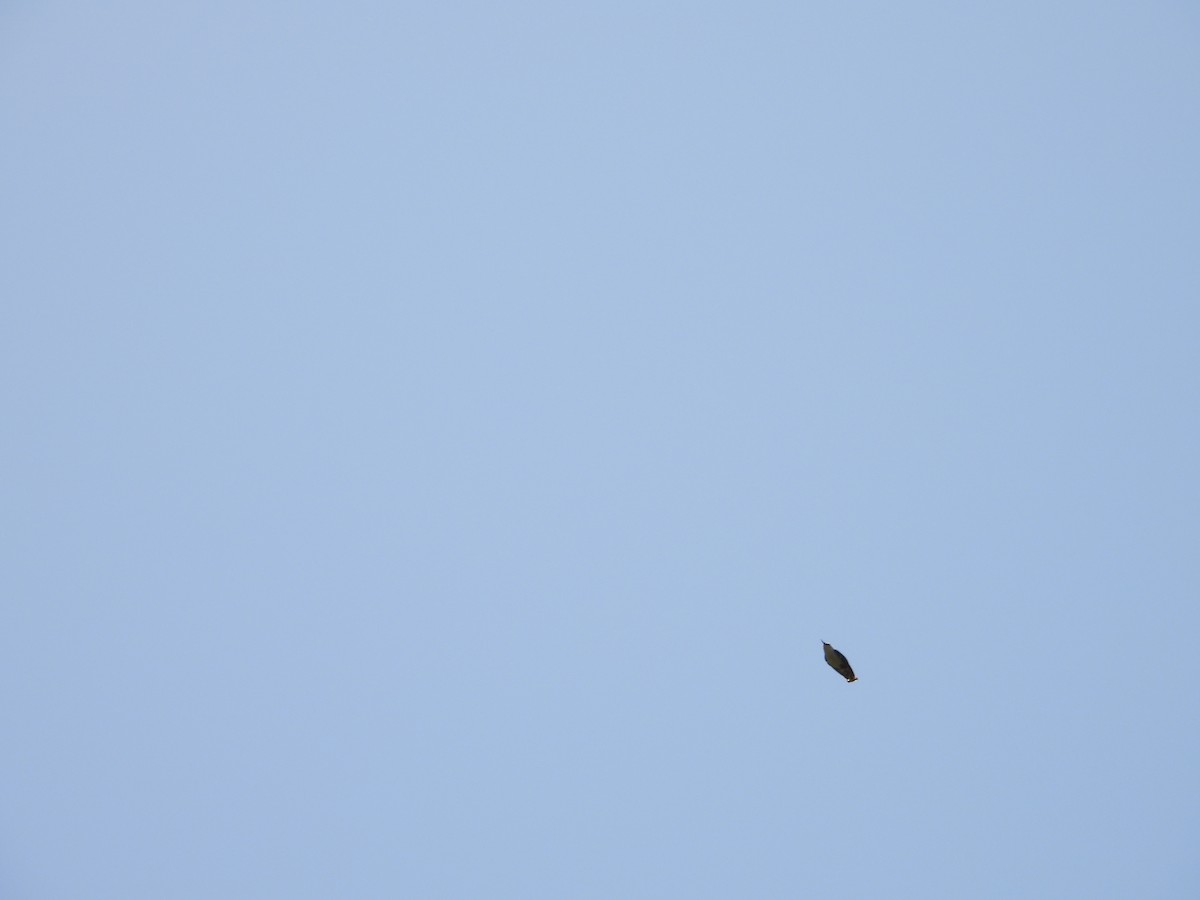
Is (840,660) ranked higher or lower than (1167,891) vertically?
higher

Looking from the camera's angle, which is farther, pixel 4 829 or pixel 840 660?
pixel 4 829

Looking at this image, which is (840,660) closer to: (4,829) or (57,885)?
(57,885)

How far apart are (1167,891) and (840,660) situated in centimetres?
7246

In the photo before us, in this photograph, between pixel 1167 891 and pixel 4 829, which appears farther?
pixel 4 829

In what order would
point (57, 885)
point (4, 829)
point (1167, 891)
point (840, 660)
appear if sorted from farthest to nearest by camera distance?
point (4, 829), point (57, 885), point (1167, 891), point (840, 660)

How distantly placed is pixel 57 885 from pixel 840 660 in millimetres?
92709

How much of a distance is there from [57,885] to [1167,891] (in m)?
93.0

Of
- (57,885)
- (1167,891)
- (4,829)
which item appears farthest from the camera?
(4,829)

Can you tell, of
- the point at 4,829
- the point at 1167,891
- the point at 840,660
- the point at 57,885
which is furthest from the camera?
the point at 4,829

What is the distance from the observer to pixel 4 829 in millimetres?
89938

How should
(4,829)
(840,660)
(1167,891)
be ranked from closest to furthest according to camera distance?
(840,660), (1167,891), (4,829)

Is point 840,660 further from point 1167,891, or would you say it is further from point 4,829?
point 4,829

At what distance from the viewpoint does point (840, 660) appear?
55.0 feet

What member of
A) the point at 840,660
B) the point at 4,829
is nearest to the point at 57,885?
the point at 4,829
